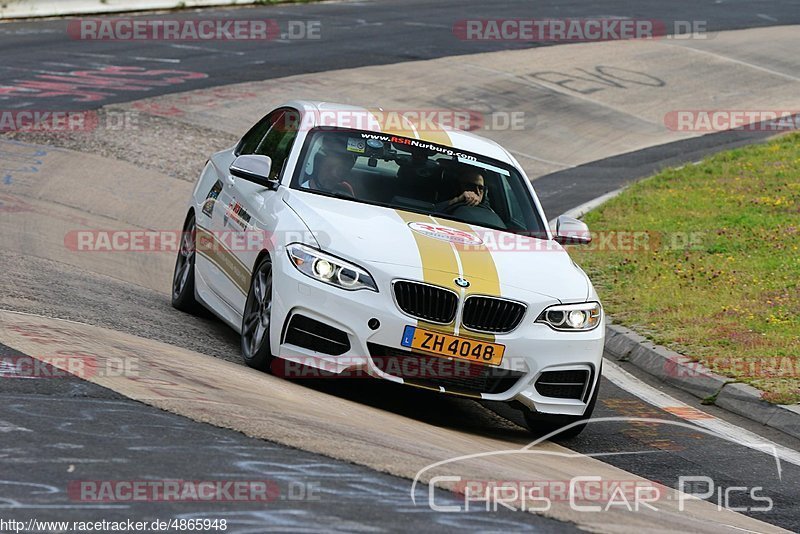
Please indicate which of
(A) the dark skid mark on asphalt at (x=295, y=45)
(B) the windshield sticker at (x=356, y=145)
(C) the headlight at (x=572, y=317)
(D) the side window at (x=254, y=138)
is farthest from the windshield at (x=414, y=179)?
(A) the dark skid mark on asphalt at (x=295, y=45)

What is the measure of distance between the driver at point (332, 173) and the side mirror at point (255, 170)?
246 millimetres

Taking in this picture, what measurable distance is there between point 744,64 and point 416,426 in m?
23.3

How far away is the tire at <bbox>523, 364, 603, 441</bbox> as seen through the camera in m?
8.15

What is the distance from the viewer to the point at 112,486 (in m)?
5.21

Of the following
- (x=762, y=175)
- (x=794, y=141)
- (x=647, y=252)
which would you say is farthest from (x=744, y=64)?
(x=647, y=252)

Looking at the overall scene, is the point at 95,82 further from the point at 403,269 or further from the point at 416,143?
the point at 403,269

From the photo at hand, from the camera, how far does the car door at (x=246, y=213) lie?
8.70m

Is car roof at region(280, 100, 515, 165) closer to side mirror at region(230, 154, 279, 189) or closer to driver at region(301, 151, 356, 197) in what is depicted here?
driver at region(301, 151, 356, 197)

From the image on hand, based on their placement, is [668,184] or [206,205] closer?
[206,205]

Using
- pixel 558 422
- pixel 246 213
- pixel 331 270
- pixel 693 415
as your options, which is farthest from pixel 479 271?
pixel 693 415

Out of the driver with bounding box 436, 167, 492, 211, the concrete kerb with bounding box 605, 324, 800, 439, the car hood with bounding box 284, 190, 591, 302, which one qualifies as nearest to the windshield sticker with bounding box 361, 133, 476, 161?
the driver with bounding box 436, 167, 492, 211

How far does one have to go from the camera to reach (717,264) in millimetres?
13516

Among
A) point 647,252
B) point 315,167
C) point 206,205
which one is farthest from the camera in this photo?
point 647,252

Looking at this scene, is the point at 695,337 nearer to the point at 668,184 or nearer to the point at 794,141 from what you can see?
the point at 668,184
